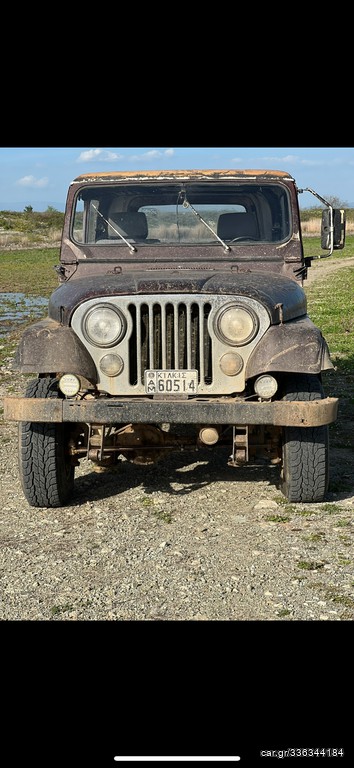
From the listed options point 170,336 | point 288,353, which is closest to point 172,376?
point 170,336

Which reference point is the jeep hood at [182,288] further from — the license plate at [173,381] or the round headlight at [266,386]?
the license plate at [173,381]

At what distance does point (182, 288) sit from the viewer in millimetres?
5320

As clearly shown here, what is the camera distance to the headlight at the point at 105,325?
5.32 m

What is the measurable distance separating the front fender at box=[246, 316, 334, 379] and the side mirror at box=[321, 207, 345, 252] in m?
1.44

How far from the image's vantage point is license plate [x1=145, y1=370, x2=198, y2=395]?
17.5 feet

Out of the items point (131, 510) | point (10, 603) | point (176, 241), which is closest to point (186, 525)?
point (131, 510)

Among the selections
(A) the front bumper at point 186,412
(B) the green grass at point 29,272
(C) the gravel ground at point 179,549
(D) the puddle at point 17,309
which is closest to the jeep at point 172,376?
(A) the front bumper at point 186,412

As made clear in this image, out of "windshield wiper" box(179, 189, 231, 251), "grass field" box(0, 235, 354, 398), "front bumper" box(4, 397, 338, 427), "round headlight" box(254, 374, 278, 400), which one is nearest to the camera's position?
"front bumper" box(4, 397, 338, 427)

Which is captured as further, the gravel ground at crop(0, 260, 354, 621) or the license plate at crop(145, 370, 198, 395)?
the license plate at crop(145, 370, 198, 395)

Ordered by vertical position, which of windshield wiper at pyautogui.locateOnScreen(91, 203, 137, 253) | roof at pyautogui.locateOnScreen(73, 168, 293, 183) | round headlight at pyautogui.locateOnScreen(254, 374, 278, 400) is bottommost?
round headlight at pyautogui.locateOnScreen(254, 374, 278, 400)

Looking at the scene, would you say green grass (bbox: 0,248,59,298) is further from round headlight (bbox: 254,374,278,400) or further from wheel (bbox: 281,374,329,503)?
round headlight (bbox: 254,374,278,400)

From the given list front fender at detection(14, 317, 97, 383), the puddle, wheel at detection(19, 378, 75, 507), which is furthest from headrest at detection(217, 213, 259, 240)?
the puddle

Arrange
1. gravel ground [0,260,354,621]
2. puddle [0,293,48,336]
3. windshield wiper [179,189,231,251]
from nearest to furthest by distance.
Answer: gravel ground [0,260,354,621] < windshield wiper [179,189,231,251] < puddle [0,293,48,336]

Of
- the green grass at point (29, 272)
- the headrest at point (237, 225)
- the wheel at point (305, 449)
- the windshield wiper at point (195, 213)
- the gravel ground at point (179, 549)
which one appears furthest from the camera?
the green grass at point (29, 272)
